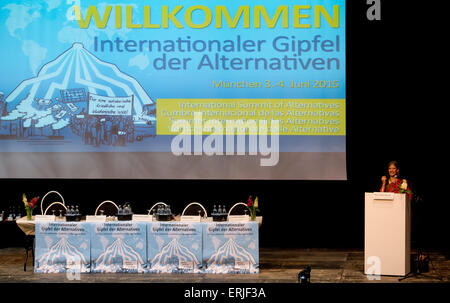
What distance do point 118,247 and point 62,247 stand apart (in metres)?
0.62

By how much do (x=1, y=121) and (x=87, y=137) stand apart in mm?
1123

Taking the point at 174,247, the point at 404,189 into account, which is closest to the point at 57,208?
the point at 174,247

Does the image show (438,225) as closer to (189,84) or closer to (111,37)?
(189,84)

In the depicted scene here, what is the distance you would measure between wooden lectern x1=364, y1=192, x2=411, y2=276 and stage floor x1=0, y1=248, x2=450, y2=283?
155mm

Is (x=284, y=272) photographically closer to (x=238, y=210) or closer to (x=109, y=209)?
(x=238, y=210)

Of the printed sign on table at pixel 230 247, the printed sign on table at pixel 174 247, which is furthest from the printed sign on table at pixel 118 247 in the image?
the printed sign on table at pixel 230 247

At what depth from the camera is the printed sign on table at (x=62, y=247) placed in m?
7.04

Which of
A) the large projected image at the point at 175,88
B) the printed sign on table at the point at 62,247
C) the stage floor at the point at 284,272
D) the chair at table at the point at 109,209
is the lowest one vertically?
the stage floor at the point at 284,272

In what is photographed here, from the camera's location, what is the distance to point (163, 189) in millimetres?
8742

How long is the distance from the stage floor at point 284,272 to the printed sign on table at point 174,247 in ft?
0.33

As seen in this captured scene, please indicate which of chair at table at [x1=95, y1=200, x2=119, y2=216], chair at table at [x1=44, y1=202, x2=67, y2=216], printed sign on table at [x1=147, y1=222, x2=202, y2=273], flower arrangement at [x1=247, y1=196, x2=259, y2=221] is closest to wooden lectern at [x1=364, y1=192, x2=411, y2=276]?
flower arrangement at [x1=247, y1=196, x2=259, y2=221]

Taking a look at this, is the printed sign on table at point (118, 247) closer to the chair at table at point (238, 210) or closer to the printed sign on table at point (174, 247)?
the printed sign on table at point (174, 247)

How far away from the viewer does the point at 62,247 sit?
7059 mm

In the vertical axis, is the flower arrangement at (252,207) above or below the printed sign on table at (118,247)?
above
